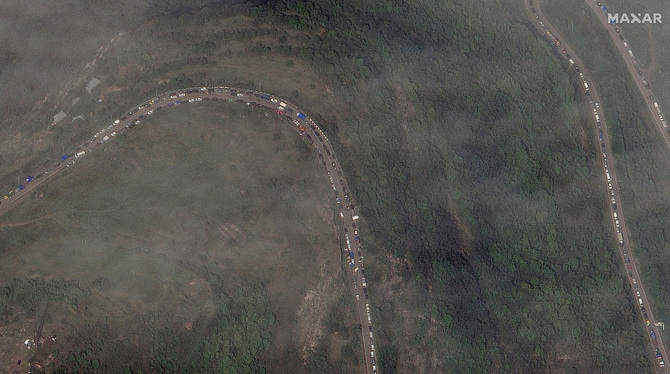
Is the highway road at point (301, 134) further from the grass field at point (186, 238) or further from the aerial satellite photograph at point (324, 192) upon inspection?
the grass field at point (186, 238)

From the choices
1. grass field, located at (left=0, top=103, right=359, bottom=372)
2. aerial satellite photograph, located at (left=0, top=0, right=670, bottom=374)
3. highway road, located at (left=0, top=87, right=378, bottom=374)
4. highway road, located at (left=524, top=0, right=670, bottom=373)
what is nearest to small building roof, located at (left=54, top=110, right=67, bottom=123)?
aerial satellite photograph, located at (left=0, top=0, right=670, bottom=374)

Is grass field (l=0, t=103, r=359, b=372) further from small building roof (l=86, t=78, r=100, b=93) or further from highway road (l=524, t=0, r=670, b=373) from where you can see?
highway road (l=524, t=0, r=670, b=373)

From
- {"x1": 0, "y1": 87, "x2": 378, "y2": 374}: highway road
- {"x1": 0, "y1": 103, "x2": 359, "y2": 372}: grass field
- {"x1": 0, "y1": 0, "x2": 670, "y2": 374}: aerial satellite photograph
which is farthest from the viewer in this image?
{"x1": 0, "y1": 87, "x2": 378, "y2": 374}: highway road

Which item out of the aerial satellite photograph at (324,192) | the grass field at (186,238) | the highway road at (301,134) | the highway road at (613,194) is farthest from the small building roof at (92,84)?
the highway road at (613,194)

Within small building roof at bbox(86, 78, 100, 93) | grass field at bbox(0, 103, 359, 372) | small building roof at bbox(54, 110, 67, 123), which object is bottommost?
grass field at bbox(0, 103, 359, 372)

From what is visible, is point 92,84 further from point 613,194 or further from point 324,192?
point 613,194

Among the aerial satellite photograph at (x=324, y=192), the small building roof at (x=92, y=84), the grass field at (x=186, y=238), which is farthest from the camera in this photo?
the small building roof at (x=92, y=84)
